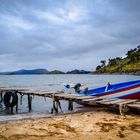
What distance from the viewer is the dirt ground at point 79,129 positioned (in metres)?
12.0

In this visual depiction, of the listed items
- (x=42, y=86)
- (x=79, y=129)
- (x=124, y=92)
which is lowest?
(x=42, y=86)

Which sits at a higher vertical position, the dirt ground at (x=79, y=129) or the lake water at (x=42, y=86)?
the dirt ground at (x=79, y=129)

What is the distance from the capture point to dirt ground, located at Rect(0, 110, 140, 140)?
1196cm

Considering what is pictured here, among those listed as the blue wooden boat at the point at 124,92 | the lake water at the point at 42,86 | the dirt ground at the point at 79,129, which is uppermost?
the blue wooden boat at the point at 124,92

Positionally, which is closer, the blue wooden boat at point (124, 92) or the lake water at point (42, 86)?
the lake water at point (42, 86)

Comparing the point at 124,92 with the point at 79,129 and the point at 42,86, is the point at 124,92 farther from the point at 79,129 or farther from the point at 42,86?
the point at 42,86

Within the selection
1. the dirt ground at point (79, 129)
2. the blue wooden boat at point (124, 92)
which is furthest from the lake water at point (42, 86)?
the dirt ground at point (79, 129)

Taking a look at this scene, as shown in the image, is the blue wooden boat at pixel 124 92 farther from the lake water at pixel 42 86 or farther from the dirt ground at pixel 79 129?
the dirt ground at pixel 79 129

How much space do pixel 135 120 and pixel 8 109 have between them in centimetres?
1502

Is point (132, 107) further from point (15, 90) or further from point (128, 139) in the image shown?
point (15, 90)

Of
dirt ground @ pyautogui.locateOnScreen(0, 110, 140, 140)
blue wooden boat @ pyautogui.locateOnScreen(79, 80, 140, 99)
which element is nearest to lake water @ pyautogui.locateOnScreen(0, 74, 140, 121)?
blue wooden boat @ pyautogui.locateOnScreen(79, 80, 140, 99)

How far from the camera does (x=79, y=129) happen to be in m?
13.5

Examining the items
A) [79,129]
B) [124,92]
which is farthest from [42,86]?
[79,129]

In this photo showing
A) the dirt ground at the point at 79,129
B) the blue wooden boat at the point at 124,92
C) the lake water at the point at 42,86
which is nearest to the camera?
the dirt ground at the point at 79,129
